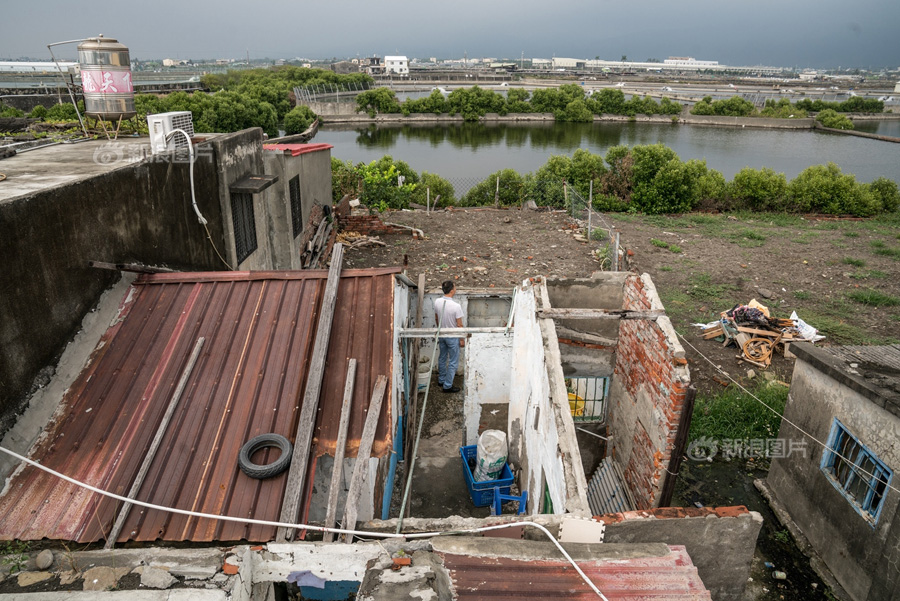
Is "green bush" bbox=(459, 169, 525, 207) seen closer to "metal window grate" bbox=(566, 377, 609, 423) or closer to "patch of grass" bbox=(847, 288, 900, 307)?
"patch of grass" bbox=(847, 288, 900, 307)

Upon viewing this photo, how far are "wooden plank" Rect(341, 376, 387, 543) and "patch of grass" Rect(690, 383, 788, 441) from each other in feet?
19.1

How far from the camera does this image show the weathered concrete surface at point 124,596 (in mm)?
2824

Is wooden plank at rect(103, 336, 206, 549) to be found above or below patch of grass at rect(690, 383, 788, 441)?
above

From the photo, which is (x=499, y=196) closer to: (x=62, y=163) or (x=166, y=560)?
(x=62, y=163)

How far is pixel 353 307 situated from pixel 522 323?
2521 millimetres

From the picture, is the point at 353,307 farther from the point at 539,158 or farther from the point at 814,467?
the point at 539,158

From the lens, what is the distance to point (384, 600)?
2738mm

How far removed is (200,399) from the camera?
4406 mm

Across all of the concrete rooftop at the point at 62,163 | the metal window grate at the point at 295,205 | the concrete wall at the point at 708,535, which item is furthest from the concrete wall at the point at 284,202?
the concrete wall at the point at 708,535

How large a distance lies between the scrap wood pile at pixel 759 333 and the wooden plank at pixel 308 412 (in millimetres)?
8215

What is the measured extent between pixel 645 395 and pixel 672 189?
16978 mm

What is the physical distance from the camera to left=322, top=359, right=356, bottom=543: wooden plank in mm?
3500

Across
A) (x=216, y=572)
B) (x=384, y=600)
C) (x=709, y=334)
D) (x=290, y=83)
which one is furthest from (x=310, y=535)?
(x=290, y=83)
